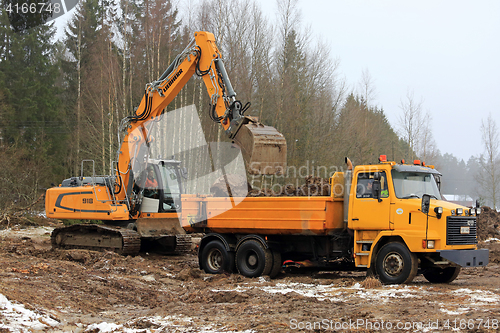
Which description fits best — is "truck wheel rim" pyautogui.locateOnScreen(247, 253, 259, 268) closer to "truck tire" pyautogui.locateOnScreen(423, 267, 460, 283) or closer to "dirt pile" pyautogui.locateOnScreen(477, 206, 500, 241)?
"truck tire" pyautogui.locateOnScreen(423, 267, 460, 283)

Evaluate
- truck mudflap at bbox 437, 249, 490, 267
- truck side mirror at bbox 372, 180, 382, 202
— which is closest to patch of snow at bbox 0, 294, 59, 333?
truck side mirror at bbox 372, 180, 382, 202

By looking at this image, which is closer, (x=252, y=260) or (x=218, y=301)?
(x=218, y=301)

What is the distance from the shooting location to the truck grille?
28.7 ft

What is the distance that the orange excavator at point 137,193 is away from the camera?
12.9m

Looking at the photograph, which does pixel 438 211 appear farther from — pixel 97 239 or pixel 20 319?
pixel 97 239

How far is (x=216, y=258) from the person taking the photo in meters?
11.5

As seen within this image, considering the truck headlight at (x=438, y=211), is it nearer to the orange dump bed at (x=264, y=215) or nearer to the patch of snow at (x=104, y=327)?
the orange dump bed at (x=264, y=215)

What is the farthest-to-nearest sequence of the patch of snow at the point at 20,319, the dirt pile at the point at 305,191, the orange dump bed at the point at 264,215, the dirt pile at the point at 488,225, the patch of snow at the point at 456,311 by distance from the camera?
the dirt pile at the point at 488,225
the dirt pile at the point at 305,191
the orange dump bed at the point at 264,215
the patch of snow at the point at 456,311
the patch of snow at the point at 20,319

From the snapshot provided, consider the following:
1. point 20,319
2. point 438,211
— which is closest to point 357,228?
point 438,211

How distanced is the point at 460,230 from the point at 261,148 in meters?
4.11

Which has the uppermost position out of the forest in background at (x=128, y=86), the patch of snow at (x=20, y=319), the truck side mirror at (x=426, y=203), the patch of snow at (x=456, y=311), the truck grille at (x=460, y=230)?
the forest in background at (x=128, y=86)

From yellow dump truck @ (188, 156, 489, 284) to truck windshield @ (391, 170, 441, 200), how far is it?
0.06 ft

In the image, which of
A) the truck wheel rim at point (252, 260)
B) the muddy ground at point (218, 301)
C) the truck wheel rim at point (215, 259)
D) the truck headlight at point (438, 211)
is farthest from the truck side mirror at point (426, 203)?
Answer: the truck wheel rim at point (215, 259)

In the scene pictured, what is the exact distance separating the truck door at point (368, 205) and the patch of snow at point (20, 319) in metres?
5.84
